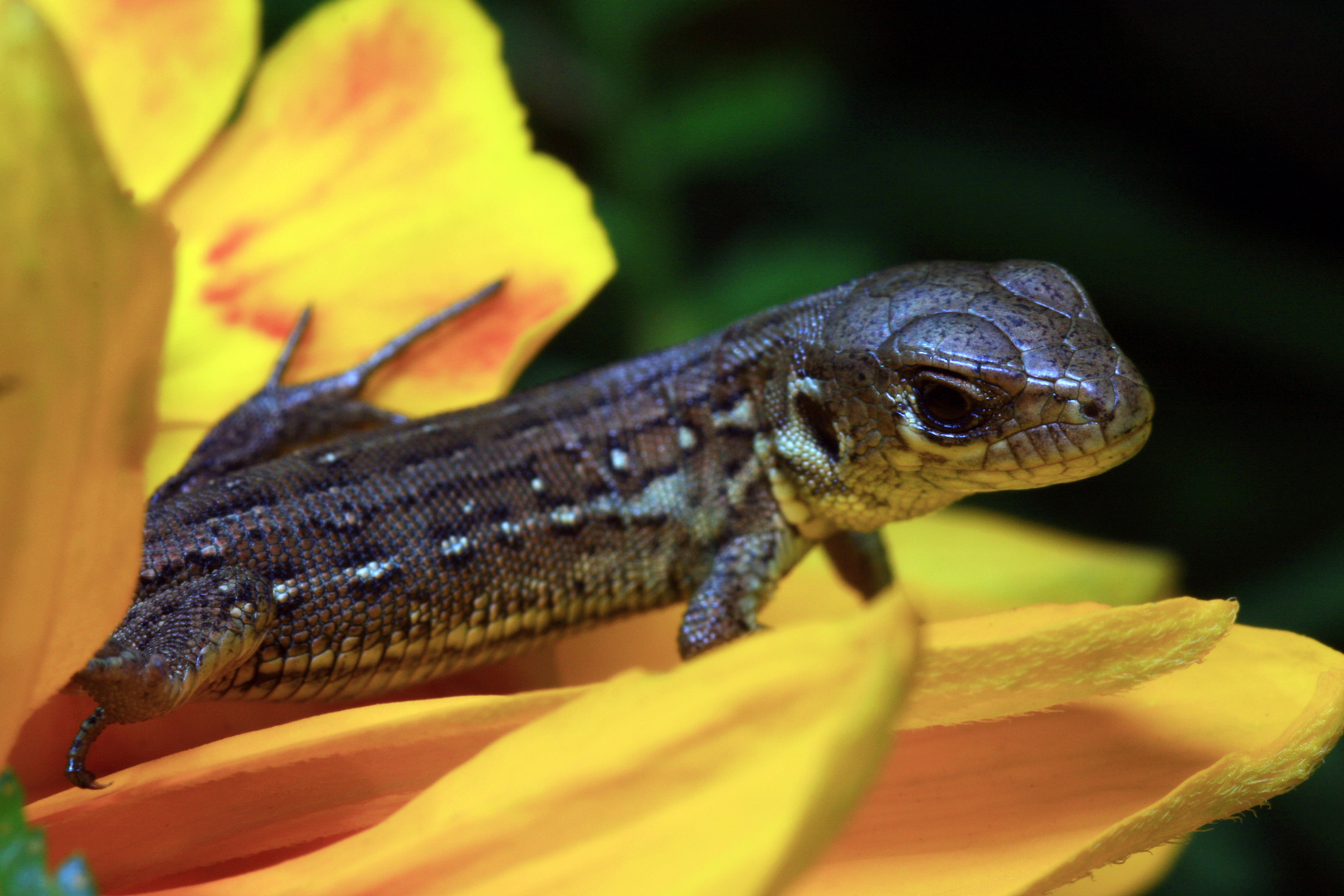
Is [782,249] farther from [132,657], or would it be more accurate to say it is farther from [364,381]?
[132,657]

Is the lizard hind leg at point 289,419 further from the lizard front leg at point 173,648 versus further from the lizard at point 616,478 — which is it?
Result: the lizard front leg at point 173,648

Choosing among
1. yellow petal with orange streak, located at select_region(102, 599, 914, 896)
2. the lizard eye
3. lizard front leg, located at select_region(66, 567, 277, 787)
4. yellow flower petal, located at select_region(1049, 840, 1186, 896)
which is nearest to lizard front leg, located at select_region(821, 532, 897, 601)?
the lizard eye

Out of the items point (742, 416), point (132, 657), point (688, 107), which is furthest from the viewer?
point (688, 107)

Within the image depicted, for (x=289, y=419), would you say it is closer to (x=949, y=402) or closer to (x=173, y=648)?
(x=173, y=648)

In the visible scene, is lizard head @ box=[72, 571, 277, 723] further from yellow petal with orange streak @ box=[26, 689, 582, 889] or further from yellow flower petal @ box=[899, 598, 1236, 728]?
yellow flower petal @ box=[899, 598, 1236, 728]

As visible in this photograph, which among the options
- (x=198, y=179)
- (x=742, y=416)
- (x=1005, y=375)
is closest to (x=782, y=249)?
(x=742, y=416)

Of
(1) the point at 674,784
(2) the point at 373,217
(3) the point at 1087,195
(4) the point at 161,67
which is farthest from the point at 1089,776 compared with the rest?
(3) the point at 1087,195

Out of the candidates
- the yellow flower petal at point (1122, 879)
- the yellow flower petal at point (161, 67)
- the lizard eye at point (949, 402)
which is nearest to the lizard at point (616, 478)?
the lizard eye at point (949, 402)
